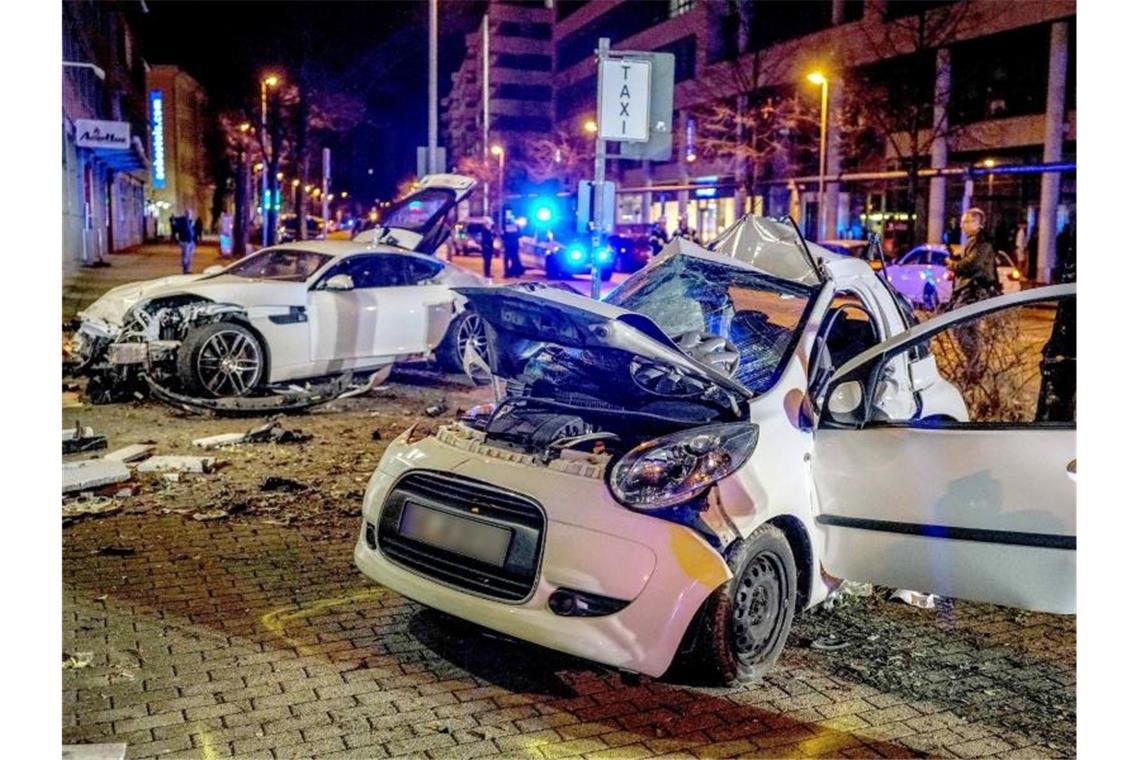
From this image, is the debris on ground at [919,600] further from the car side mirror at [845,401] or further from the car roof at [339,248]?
the car roof at [339,248]

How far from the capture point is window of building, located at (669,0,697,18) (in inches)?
2332

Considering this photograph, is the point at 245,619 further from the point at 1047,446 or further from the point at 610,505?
the point at 1047,446

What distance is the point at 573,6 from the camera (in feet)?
282

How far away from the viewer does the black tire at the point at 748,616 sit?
4.10m

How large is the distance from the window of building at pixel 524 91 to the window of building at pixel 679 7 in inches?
1771

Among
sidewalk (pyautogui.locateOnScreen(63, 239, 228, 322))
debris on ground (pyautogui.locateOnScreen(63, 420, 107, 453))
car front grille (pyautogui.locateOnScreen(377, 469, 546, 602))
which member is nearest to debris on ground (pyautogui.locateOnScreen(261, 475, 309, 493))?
debris on ground (pyautogui.locateOnScreen(63, 420, 107, 453))

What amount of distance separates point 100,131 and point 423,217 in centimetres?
1464

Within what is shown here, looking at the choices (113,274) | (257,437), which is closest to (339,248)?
(257,437)

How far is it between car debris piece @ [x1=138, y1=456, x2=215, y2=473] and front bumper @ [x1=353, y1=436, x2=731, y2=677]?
4516 mm

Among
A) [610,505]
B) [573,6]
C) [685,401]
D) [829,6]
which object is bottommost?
[610,505]

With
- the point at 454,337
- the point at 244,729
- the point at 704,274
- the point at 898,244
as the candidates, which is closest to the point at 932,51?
the point at 898,244

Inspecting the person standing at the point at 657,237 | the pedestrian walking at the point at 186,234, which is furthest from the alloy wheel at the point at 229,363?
the person standing at the point at 657,237

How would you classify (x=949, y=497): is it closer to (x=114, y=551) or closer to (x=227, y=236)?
(x=114, y=551)

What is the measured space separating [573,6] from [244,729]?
87.7m
